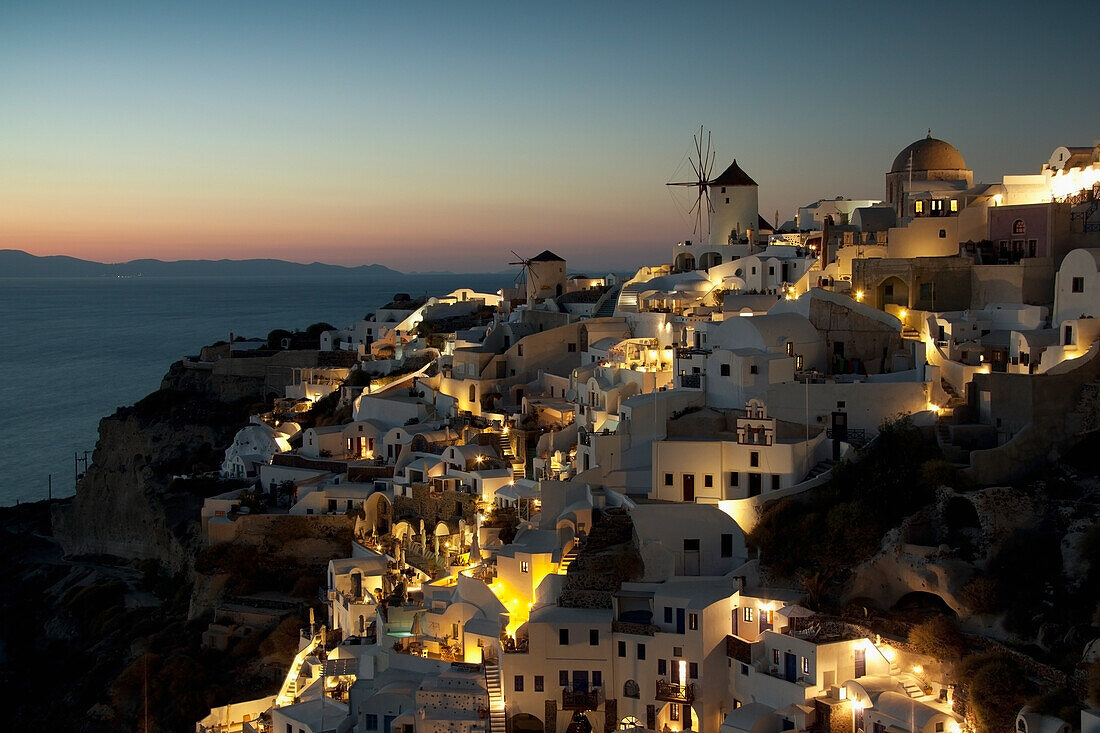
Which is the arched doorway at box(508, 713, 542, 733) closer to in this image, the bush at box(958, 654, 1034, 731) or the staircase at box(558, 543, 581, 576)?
the staircase at box(558, 543, 581, 576)

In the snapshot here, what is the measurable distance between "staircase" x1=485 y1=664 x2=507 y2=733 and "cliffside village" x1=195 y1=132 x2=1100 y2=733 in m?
0.05

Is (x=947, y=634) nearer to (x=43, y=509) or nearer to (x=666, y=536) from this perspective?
(x=666, y=536)

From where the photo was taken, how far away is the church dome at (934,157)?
2950 cm

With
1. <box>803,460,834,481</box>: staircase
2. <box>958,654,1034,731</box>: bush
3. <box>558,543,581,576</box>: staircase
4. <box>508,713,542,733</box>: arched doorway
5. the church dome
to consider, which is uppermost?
the church dome

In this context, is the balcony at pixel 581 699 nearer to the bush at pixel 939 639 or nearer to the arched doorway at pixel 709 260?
the bush at pixel 939 639

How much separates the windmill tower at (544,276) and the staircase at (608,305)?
4.43m

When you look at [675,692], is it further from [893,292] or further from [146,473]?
[146,473]

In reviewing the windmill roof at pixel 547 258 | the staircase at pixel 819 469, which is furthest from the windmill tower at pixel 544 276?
the staircase at pixel 819 469

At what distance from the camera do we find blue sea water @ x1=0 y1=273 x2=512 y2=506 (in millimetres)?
57031

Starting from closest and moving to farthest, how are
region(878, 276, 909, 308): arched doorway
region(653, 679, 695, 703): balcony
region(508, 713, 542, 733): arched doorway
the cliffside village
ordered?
region(653, 679, 695, 703): balcony → the cliffside village → region(508, 713, 542, 733): arched doorway → region(878, 276, 909, 308): arched doorway

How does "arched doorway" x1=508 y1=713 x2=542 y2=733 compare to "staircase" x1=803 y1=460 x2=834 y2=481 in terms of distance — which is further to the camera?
"staircase" x1=803 y1=460 x2=834 y2=481

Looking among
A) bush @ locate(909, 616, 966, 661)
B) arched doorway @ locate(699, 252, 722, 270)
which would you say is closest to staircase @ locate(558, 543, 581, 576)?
bush @ locate(909, 616, 966, 661)

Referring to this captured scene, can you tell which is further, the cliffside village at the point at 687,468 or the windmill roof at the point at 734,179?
the windmill roof at the point at 734,179

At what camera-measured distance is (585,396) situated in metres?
25.8
